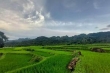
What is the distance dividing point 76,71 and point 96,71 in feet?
5.96

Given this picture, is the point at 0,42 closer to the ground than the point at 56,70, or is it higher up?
higher up

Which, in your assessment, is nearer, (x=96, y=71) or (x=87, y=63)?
(x=96, y=71)

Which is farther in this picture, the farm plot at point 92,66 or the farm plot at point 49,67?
the farm plot at point 92,66

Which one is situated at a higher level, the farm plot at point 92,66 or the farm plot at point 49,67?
the farm plot at point 49,67

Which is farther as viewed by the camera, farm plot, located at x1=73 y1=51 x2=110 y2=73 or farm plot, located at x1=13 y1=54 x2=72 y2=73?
farm plot, located at x1=73 y1=51 x2=110 y2=73

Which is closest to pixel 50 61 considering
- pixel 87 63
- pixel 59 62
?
pixel 59 62

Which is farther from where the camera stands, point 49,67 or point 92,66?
point 92,66

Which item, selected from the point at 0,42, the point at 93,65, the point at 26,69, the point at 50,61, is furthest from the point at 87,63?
the point at 0,42

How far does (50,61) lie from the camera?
1603 cm

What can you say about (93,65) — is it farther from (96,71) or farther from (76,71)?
(76,71)

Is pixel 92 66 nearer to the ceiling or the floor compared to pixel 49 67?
nearer to the floor

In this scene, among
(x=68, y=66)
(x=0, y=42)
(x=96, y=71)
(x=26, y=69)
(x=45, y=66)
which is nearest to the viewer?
(x=26, y=69)

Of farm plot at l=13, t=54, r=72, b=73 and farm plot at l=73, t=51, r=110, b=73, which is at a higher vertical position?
farm plot at l=13, t=54, r=72, b=73

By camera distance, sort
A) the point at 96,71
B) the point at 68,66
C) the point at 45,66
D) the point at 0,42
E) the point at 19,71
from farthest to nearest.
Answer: the point at 0,42
the point at 68,66
the point at 96,71
the point at 45,66
the point at 19,71
